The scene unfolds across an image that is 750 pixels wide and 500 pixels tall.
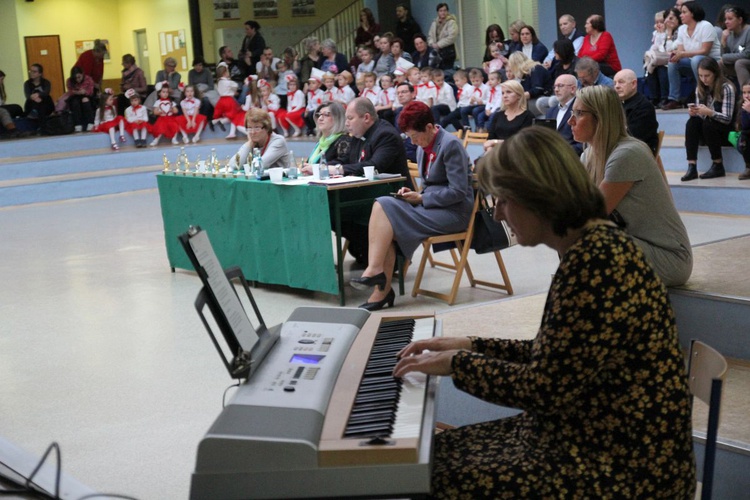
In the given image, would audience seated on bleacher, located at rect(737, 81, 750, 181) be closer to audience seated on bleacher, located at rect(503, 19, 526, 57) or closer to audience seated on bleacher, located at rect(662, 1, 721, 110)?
audience seated on bleacher, located at rect(662, 1, 721, 110)

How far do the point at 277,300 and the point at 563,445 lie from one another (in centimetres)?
394

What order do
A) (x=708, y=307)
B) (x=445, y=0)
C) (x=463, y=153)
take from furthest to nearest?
1. (x=445, y=0)
2. (x=463, y=153)
3. (x=708, y=307)

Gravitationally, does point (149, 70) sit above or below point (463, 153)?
above

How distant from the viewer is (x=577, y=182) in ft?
6.13

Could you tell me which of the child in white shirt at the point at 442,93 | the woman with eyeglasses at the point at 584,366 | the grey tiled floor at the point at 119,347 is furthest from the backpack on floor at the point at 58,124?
the woman with eyeglasses at the point at 584,366

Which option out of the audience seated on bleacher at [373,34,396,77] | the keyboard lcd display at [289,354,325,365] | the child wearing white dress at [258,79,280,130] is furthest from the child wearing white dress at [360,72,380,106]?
the keyboard lcd display at [289,354,325,365]

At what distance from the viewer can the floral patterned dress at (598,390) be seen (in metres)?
1.80

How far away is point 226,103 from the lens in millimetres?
14805

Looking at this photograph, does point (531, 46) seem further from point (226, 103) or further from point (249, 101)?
point (226, 103)

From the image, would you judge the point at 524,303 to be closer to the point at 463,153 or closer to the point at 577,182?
the point at 463,153

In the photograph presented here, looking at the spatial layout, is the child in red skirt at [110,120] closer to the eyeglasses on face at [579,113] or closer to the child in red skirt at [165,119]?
the child in red skirt at [165,119]

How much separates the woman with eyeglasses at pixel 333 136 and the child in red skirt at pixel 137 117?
333 inches

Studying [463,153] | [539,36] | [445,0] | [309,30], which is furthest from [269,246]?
[309,30]

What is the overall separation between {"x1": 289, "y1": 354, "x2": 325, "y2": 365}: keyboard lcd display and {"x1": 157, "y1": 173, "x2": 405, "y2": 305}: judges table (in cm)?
313
